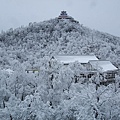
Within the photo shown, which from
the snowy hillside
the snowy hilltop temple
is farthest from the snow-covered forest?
the snowy hilltop temple

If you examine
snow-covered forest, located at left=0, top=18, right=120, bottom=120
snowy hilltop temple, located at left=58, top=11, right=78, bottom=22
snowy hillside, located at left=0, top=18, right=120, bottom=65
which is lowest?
snow-covered forest, located at left=0, top=18, right=120, bottom=120

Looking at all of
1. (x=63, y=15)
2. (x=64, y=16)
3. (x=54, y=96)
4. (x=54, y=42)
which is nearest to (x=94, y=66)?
(x=54, y=96)

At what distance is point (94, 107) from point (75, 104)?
121 centimetres

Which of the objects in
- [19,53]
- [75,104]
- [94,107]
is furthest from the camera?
[19,53]

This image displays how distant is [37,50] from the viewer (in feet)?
149

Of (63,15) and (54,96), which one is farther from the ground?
(63,15)

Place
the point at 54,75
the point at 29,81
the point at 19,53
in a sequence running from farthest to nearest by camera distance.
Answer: the point at 19,53 < the point at 29,81 < the point at 54,75

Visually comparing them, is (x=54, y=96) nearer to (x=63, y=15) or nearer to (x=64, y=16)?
(x=64, y=16)

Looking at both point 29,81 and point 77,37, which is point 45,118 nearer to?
point 29,81

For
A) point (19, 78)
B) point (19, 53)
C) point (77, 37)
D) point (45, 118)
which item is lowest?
point (45, 118)

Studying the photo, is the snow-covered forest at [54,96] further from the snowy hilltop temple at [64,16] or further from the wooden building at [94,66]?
the snowy hilltop temple at [64,16]

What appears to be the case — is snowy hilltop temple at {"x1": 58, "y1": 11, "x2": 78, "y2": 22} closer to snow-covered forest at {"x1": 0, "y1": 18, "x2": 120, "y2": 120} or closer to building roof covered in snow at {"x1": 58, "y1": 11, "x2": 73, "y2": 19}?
building roof covered in snow at {"x1": 58, "y1": 11, "x2": 73, "y2": 19}

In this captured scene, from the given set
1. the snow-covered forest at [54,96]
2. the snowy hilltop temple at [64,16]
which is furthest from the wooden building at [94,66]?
the snowy hilltop temple at [64,16]

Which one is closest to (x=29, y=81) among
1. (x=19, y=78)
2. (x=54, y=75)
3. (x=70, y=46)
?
(x=19, y=78)
